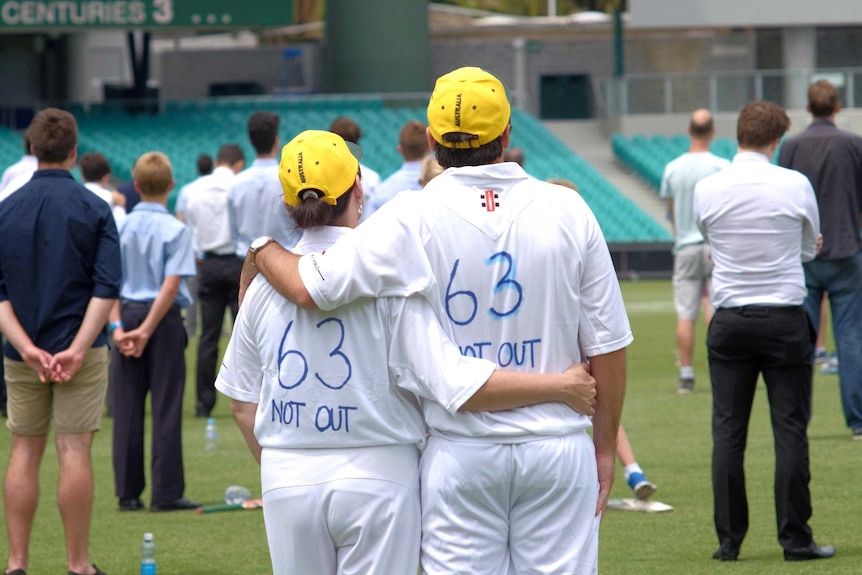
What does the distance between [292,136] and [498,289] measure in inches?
1092

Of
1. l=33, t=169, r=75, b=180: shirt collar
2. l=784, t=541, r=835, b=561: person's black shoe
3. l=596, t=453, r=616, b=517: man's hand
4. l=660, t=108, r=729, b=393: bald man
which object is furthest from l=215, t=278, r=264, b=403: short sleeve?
l=660, t=108, r=729, b=393: bald man

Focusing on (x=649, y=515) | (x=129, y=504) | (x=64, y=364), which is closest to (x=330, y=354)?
(x=64, y=364)

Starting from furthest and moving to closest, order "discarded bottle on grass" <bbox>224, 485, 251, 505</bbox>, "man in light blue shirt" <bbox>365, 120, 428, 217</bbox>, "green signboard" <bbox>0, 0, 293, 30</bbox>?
1. "green signboard" <bbox>0, 0, 293, 30</bbox>
2. "man in light blue shirt" <bbox>365, 120, 428, 217</bbox>
3. "discarded bottle on grass" <bbox>224, 485, 251, 505</bbox>

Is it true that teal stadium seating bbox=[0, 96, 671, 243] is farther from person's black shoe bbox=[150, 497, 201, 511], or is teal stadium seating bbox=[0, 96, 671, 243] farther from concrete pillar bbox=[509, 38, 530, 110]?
person's black shoe bbox=[150, 497, 201, 511]

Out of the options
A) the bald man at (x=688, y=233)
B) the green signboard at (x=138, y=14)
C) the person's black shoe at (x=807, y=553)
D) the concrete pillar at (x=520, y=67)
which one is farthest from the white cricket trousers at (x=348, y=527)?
the concrete pillar at (x=520, y=67)

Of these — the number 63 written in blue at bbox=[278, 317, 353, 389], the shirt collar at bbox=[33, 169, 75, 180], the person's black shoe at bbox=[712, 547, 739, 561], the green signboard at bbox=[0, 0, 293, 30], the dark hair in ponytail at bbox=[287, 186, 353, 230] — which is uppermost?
the green signboard at bbox=[0, 0, 293, 30]

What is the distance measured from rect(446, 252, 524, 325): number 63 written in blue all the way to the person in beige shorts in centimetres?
278

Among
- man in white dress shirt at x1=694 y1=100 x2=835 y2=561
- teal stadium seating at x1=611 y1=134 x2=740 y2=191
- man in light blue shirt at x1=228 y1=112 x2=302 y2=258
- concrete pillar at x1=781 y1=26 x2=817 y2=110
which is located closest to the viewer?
man in white dress shirt at x1=694 y1=100 x2=835 y2=561

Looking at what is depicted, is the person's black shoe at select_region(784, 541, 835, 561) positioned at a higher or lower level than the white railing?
lower

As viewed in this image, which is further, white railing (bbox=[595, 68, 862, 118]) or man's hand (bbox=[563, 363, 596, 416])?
white railing (bbox=[595, 68, 862, 118])

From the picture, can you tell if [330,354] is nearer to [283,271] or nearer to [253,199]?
[283,271]

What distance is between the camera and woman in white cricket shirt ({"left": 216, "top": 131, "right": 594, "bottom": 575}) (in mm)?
4066

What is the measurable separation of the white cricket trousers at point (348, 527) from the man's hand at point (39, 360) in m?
2.54

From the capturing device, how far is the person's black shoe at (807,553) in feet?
22.3
